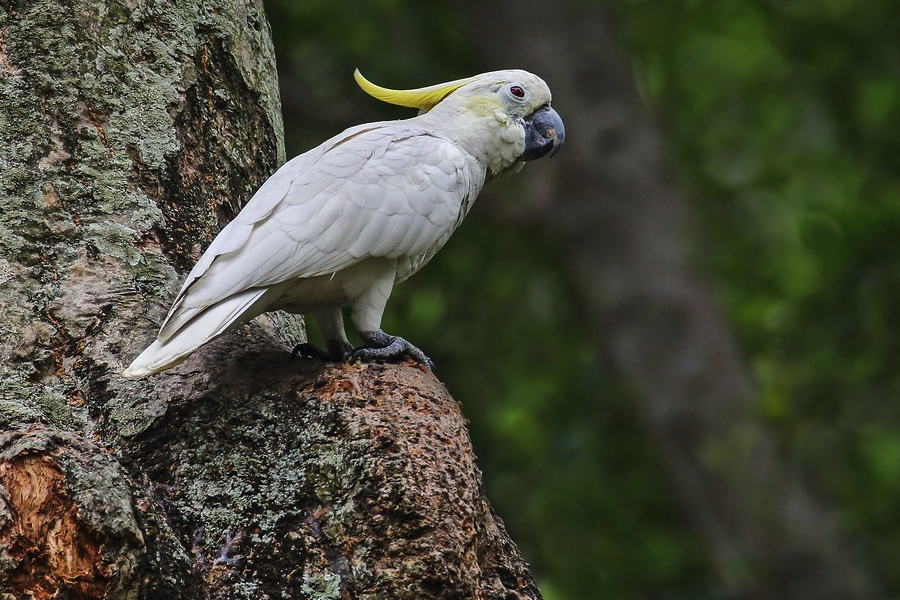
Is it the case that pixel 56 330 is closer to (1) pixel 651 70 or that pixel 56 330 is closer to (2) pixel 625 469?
(2) pixel 625 469

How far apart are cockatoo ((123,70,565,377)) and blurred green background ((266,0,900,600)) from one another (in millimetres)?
2302

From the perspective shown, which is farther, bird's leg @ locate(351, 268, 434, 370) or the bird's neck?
the bird's neck

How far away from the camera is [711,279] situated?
6.75 m

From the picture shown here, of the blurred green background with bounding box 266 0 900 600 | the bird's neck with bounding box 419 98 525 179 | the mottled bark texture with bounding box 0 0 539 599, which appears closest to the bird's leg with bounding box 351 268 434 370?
the mottled bark texture with bounding box 0 0 539 599

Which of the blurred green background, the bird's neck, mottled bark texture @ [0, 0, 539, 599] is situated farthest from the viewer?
the blurred green background

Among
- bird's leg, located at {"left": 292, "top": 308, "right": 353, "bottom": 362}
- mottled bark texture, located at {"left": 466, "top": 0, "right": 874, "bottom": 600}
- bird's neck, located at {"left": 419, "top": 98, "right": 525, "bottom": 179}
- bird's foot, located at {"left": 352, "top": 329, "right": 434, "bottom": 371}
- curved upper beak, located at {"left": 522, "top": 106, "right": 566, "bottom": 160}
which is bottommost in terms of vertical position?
mottled bark texture, located at {"left": 466, "top": 0, "right": 874, "bottom": 600}

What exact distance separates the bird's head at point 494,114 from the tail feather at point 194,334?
0.99 meters

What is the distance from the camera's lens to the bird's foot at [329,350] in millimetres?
2745

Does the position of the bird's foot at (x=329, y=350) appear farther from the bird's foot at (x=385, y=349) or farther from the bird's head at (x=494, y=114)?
the bird's head at (x=494, y=114)

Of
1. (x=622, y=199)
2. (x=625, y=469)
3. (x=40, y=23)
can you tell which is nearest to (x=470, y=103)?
(x=40, y=23)

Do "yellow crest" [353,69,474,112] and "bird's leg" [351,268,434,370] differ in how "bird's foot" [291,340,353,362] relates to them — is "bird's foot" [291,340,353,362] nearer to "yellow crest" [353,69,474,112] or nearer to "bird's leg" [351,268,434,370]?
"bird's leg" [351,268,434,370]

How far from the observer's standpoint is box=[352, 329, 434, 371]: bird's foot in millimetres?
2652

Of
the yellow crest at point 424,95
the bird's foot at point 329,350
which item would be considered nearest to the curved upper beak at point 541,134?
the yellow crest at point 424,95

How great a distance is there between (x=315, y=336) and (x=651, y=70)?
3775 millimetres
